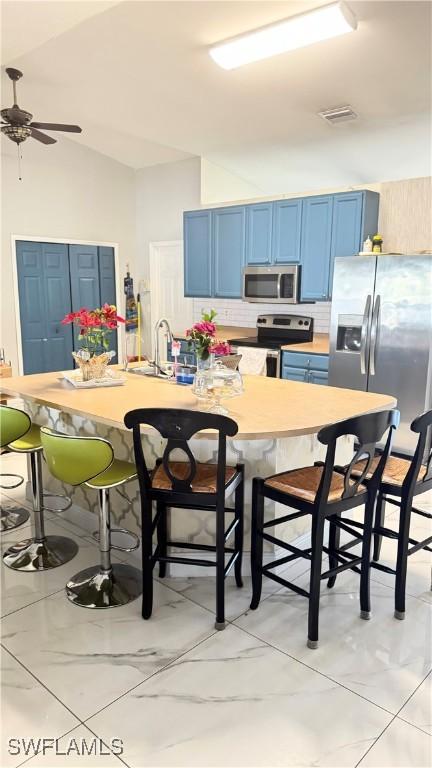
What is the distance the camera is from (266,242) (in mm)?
5672

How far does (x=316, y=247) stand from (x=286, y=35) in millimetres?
2072

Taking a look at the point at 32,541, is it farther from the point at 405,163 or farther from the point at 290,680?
the point at 405,163

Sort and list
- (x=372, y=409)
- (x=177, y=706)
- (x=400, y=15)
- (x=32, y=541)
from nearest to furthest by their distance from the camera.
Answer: (x=177, y=706) → (x=372, y=409) → (x=32, y=541) → (x=400, y=15)

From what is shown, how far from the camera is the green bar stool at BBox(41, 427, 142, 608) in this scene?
2.25 metres

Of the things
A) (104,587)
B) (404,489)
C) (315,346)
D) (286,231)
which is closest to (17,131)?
(286,231)

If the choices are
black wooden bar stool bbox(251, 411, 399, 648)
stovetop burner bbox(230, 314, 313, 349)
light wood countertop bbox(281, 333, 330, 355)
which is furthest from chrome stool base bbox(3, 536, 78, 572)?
stovetop burner bbox(230, 314, 313, 349)

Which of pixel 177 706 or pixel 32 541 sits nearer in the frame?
pixel 177 706

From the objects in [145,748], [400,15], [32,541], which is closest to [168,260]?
[400,15]

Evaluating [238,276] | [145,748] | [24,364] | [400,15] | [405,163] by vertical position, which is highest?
[400,15]

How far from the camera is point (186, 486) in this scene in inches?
87.1

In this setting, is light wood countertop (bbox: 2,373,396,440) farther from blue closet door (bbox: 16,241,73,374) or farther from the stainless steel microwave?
blue closet door (bbox: 16,241,73,374)

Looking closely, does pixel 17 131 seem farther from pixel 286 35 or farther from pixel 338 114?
pixel 338 114

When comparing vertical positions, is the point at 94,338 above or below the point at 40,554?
above

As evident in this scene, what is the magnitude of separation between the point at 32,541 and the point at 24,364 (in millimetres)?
4216
